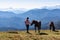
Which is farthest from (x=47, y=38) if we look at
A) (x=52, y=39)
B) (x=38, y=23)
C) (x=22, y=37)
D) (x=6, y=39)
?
(x=38, y=23)

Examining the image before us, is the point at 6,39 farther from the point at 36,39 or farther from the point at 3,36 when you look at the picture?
the point at 36,39

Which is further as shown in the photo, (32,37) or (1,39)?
(32,37)

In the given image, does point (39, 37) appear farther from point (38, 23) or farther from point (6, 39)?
point (38, 23)

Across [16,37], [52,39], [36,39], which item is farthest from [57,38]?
[16,37]

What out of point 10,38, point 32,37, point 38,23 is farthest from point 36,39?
point 38,23

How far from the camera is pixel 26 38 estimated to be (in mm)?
42906

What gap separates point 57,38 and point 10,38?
807 centimetres

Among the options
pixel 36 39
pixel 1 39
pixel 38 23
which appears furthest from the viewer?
pixel 38 23

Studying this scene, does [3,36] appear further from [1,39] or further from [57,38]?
[57,38]

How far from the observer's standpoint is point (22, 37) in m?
43.2

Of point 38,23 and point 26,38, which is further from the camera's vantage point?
point 38,23

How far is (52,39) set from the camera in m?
44.9

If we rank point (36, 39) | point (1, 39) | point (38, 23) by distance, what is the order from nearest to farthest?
point (1, 39) < point (36, 39) < point (38, 23)

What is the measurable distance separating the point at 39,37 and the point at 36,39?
102cm
